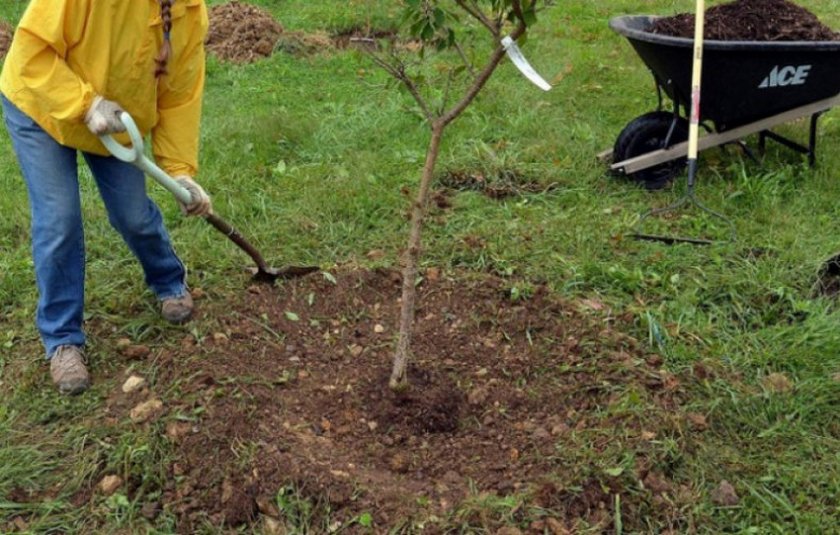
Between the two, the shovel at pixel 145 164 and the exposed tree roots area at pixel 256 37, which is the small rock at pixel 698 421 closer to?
the shovel at pixel 145 164

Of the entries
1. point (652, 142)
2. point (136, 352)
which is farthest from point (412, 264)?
point (652, 142)

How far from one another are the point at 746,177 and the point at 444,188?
154 cm

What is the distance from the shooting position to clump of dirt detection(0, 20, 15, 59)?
23.2 feet

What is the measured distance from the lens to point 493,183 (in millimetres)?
4754

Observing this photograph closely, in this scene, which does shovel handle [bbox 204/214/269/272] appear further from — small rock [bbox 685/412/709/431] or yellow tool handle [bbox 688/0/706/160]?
yellow tool handle [bbox 688/0/706/160]

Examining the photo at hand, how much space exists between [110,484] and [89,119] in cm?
112

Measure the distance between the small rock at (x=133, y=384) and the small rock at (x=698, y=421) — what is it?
187cm

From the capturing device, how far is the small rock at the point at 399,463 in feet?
9.34

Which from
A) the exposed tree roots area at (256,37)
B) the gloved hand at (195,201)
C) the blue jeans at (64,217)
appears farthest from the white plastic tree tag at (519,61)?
the exposed tree roots area at (256,37)

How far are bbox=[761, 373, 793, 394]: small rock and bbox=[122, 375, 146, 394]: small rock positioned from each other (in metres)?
2.19

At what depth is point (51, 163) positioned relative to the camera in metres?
3.00

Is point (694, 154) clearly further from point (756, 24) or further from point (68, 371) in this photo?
point (68, 371)

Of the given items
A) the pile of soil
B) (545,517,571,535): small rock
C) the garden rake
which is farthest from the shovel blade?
the pile of soil

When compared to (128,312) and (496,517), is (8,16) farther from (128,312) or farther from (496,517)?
(496,517)
